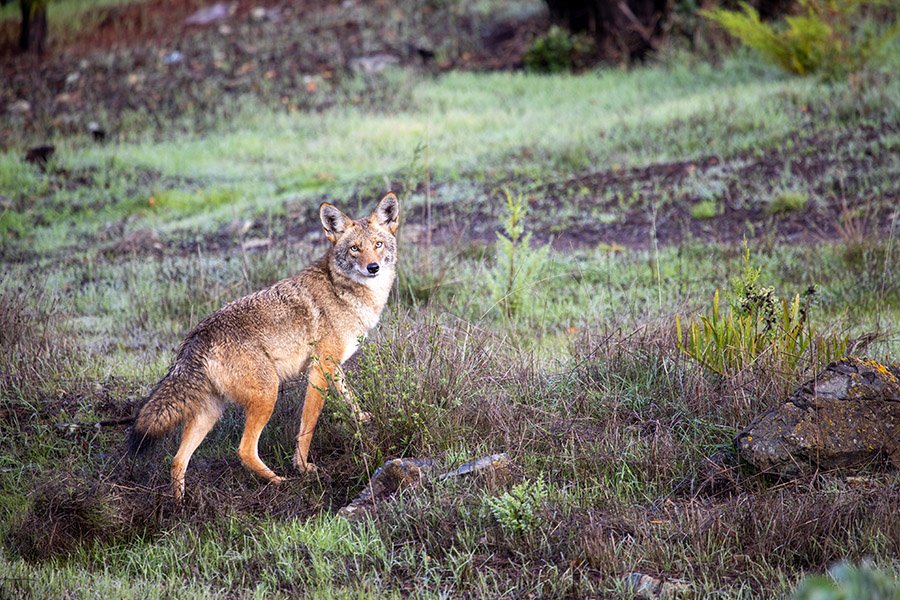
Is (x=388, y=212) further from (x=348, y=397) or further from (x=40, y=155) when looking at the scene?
(x=40, y=155)

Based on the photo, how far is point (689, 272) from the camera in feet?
32.5

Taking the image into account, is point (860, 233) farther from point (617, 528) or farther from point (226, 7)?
point (226, 7)

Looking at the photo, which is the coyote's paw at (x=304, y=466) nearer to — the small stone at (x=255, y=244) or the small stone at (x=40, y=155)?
the small stone at (x=255, y=244)

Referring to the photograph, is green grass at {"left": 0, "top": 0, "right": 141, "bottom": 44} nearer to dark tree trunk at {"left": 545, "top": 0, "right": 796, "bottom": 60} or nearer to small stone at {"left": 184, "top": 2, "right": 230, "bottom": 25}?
small stone at {"left": 184, "top": 2, "right": 230, "bottom": 25}

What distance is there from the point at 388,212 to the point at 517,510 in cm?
278

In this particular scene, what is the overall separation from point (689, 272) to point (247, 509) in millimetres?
5906

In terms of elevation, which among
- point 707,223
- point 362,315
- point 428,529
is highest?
point 362,315

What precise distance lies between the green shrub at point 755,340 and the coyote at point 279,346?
Answer: 2132 millimetres

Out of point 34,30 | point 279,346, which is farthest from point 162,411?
point 34,30

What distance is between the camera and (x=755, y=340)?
19.7 ft

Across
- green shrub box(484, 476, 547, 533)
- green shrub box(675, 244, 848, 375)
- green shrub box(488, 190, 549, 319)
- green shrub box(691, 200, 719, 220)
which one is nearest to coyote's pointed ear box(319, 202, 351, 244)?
green shrub box(488, 190, 549, 319)

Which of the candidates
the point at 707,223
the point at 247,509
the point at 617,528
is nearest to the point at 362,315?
the point at 247,509

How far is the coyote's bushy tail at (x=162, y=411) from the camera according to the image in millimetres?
5373

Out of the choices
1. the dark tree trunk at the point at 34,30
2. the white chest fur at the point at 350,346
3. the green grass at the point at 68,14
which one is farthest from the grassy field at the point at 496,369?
the green grass at the point at 68,14
